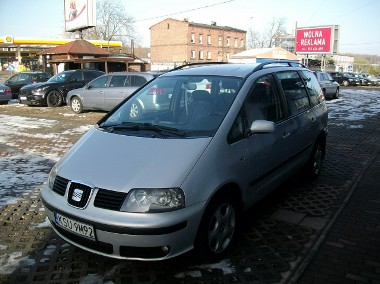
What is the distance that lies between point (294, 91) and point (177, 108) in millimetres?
1828

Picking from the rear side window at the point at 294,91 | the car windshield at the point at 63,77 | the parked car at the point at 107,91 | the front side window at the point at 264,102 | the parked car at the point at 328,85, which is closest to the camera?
the front side window at the point at 264,102

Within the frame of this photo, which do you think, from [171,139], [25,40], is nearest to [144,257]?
[171,139]

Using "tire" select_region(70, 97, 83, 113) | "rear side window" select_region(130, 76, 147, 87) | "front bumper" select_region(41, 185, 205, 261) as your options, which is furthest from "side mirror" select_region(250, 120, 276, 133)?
"tire" select_region(70, 97, 83, 113)

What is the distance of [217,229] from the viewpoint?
3.19 meters

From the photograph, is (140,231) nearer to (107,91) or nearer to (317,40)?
(107,91)

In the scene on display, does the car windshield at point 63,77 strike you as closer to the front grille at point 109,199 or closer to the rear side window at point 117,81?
the rear side window at point 117,81

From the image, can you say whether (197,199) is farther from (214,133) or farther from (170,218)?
(214,133)

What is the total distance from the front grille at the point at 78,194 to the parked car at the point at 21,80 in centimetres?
1906

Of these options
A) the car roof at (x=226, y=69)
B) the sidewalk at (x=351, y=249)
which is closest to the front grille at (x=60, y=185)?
the car roof at (x=226, y=69)

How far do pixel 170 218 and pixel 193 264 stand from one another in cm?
74

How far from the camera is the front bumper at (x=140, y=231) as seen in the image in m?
2.67

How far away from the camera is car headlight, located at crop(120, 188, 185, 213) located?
8.91ft

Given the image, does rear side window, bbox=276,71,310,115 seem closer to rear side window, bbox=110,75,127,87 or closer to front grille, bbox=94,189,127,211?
front grille, bbox=94,189,127,211

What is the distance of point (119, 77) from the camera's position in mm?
12953
